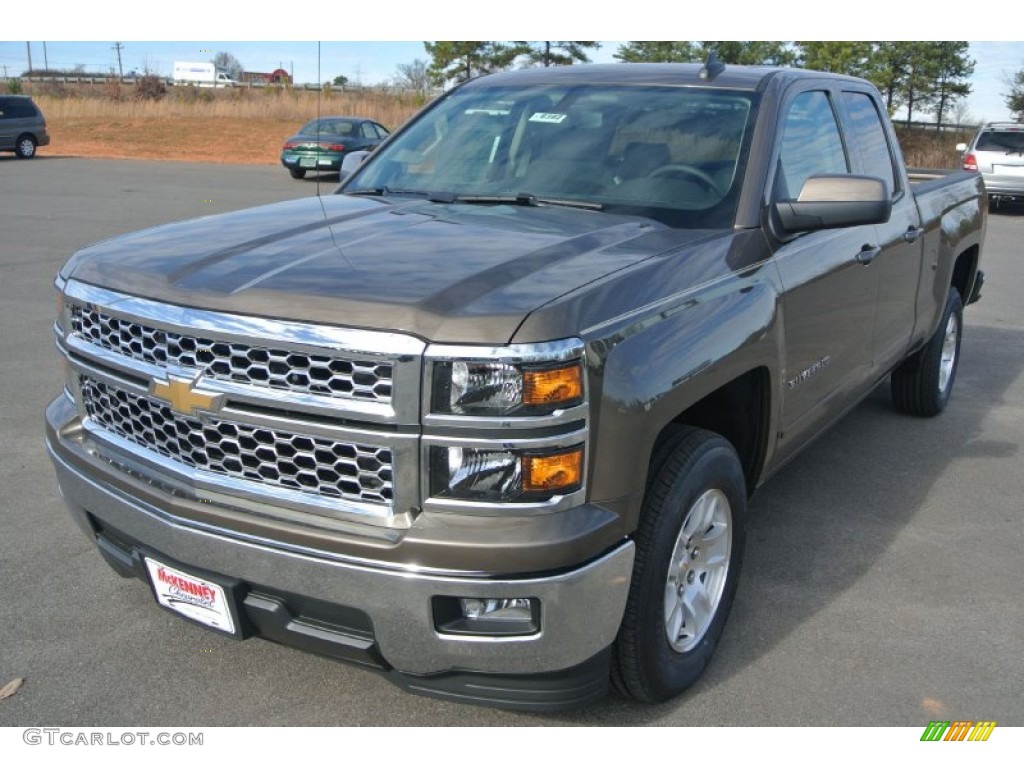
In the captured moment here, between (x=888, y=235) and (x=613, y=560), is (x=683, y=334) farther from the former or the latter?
(x=888, y=235)

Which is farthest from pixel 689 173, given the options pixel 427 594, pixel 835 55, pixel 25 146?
pixel 835 55

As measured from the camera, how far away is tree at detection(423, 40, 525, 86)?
31.3m

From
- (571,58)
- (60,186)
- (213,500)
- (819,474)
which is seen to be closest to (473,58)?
(571,58)

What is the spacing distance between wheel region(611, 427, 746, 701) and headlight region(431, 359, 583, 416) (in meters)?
0.59

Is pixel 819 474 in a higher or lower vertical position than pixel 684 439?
lower

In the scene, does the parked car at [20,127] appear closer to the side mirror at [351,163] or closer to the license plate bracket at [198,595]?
the side mirror at [351,163]

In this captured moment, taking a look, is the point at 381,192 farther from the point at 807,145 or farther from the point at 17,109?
the point at 17,109

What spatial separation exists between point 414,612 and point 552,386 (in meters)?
0.66

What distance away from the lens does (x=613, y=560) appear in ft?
8.37

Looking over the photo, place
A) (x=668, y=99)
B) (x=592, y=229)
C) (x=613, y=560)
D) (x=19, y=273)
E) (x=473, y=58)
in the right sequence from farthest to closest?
(x=473, y=58)
(x=19, y=273)
(x=668, y=99)
(x=592, y=229)
(x=613, y=560)

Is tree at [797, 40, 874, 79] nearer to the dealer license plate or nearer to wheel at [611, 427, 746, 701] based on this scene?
wheel at [611, 427, 746, 701]

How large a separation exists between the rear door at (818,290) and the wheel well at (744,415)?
0.12 meters

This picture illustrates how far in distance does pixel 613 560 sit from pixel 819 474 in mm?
2899
